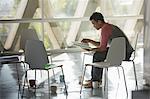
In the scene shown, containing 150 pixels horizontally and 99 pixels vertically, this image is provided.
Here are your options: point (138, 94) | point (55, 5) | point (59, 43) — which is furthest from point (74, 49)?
point (138, 94)

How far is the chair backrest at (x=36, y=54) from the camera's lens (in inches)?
183

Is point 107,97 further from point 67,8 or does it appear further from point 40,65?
point 67,8

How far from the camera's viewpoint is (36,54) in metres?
4.66

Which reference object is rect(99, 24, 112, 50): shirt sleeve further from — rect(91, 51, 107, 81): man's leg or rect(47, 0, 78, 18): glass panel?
rect(47, 0, 78, 18): glass panel

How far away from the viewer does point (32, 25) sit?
29.0 ft

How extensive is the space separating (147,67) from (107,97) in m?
0.97

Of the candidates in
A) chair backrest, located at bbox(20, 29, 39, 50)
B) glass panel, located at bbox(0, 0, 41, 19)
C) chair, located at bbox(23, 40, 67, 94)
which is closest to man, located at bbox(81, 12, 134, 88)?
chair, located at bbox(23, 40, 67, 94)

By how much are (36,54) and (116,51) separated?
1.06 m

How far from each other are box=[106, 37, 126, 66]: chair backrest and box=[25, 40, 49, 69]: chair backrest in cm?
86

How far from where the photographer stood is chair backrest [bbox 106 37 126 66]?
182 inches

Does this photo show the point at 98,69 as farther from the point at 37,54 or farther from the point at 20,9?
the point at 20,9

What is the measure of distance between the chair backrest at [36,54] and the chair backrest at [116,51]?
33.8 inches

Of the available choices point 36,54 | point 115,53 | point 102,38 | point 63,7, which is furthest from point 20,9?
point 115,53

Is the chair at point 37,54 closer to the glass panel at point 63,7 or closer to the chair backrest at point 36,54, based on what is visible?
the chair backrest at point 36,54
